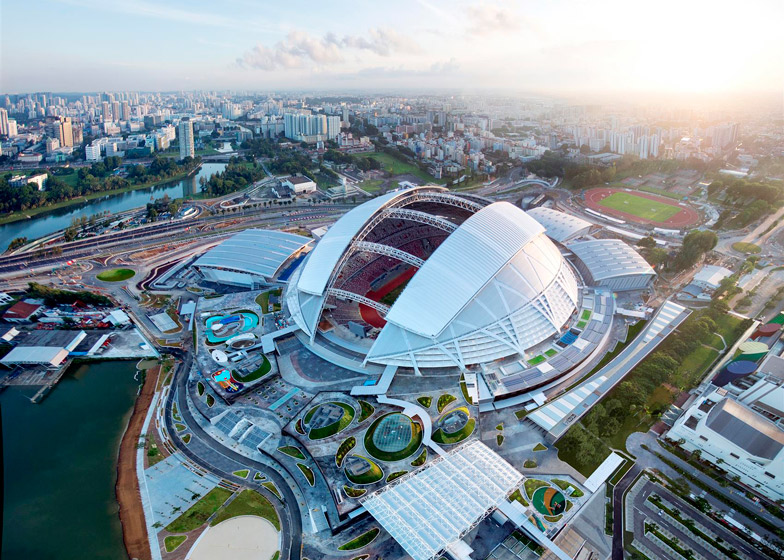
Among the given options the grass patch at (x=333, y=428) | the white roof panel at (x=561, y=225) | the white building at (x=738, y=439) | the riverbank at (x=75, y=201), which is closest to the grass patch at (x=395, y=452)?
the grass patch at (x=333, y=428)

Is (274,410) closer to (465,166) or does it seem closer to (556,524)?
(556,524)

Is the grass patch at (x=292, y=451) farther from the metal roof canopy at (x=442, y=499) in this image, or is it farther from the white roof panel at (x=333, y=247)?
the white roof panel at (x=333, y=247)

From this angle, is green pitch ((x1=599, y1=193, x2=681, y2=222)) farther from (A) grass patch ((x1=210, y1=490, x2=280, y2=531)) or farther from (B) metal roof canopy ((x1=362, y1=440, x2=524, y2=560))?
(A) grass patch ((x1=210, y1=490, x2=280, y2=531))

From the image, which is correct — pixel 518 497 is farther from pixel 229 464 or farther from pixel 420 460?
pixel 229 464

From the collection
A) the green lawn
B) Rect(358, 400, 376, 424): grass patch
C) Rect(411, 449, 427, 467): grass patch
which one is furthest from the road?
the green lawn

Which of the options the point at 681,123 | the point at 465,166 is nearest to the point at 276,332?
the point at 465,166
